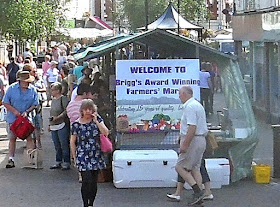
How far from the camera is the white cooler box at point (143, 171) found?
11320 mm

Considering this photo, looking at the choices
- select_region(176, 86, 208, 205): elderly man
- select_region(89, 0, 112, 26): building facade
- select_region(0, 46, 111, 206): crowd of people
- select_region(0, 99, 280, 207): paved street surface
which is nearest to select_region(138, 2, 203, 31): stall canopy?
select_region(0, 46, 111, 206): crowd of people

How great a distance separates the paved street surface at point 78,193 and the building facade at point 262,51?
8.54m

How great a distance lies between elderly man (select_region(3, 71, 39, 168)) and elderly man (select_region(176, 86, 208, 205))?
4214mm

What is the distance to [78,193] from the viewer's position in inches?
435

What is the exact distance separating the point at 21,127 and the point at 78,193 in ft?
8.58

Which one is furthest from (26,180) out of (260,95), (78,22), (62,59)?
(78,22)

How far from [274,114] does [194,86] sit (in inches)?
328

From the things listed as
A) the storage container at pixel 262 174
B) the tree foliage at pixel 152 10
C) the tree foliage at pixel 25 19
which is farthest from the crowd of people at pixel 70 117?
the tree foliage at pixel 152 10

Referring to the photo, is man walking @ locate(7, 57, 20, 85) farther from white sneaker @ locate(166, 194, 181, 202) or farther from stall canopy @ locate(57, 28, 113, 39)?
stall canopy @ locate(57, 28, 113, 39)

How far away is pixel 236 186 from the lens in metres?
11.6

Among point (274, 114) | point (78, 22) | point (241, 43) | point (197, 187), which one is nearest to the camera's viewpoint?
point (197, 187)

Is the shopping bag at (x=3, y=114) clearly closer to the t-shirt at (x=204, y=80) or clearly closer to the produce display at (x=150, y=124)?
the t-shirt at (x=204, y=80)

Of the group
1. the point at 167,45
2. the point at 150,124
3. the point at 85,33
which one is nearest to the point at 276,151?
the point at 150,124

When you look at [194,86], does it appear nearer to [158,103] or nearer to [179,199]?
[158,103]
